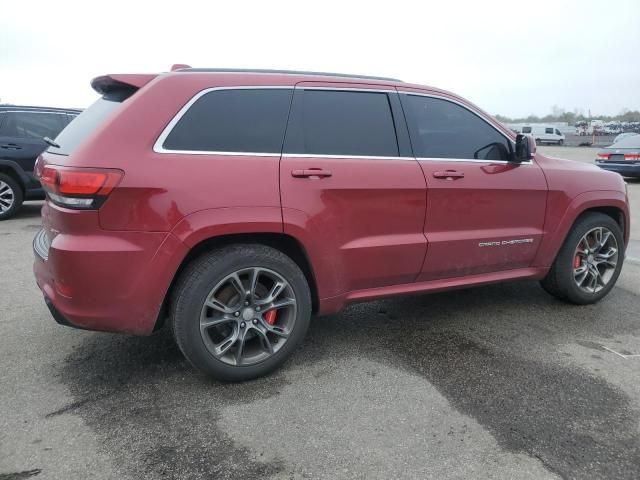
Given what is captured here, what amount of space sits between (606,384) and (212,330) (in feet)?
7.85

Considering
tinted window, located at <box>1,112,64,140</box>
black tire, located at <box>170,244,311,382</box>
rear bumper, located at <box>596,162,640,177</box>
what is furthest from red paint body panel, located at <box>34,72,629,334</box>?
rear bumper, located at <box>596,162,640,177</box>

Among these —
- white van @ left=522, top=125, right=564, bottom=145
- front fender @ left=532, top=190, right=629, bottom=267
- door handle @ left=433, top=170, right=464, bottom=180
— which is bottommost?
white van @ left=522, top=125, right=564, bottom=145

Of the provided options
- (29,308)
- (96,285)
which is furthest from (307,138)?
(29,308)

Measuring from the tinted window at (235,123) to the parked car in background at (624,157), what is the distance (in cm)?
1424

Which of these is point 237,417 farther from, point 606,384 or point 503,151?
point 503,151

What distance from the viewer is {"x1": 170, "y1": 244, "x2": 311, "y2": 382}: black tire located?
115 inches

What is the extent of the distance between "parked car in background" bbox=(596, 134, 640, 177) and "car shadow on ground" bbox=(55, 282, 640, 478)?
1223 cm

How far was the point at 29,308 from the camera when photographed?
4.34 metres

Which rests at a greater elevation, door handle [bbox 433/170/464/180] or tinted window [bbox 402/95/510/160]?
tinted window [bbox 402/95/510/160]

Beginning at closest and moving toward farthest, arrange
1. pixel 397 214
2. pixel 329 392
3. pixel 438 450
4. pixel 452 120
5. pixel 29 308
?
1. pixel 438 450
2. pixel 329 392
3. pixel 397 214
4. pixel 452 120
5. pixel 29 308

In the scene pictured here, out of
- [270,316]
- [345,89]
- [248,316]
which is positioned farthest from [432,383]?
[345,89]

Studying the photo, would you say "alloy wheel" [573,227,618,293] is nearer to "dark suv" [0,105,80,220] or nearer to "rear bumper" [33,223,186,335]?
"rear bumper" [33,223,186,335]

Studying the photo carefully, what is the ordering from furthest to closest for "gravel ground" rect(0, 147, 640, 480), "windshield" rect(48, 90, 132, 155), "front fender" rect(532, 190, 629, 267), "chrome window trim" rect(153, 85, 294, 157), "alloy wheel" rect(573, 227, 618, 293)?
"alloy wheel" rect(573, 227, 618, 293) → "front fender" rect(532, 190, 629, 267) → "windshield" rect(48, 90, 132, 155) → "chrome window trim" rect(153, 85, 294, 157) → "gravel ground" rect(0, 147, 640, 480)

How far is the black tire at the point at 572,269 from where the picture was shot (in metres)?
4.38
